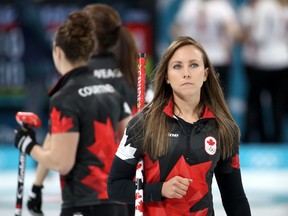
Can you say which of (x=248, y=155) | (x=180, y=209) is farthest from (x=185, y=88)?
(x=248, y=155)

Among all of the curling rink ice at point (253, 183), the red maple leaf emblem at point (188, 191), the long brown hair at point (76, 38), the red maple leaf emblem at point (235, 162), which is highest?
the long brown hair at point (76, 38)

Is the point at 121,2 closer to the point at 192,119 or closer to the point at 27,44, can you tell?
the point at 27,44

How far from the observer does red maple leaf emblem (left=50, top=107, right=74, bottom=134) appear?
173 inches

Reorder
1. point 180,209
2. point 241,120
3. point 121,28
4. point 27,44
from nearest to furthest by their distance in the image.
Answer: point 180,209, point 121,28, point 27,44, point 241,120

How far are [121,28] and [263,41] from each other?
6.57 metres

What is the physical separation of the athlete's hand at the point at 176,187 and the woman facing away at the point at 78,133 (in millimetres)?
984

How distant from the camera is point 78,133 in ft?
14.6

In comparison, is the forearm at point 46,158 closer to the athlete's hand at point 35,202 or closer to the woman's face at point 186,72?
the athlete's hand at point 35,202

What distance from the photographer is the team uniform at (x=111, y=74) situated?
501 centimetres

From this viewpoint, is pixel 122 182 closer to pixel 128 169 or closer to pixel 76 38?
pixel 128 169

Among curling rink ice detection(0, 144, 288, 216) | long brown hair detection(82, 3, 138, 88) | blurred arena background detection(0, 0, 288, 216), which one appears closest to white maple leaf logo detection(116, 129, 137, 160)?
long brown hair detection(82, 3, 138, 88)

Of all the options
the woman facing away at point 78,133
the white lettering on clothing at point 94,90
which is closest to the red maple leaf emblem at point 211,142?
the woman facing away at point 78,133

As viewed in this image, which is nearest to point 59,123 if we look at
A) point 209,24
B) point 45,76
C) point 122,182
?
point 122,182

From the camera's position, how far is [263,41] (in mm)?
11492
